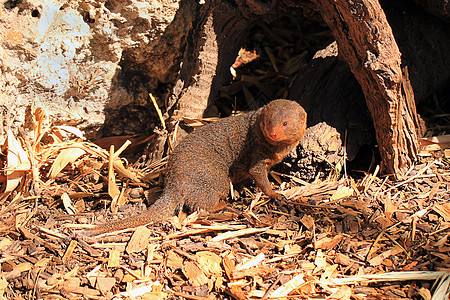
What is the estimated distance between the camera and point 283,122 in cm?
311

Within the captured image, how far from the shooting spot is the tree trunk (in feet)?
9.22

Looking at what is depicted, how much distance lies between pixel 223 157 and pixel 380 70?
1.39 m

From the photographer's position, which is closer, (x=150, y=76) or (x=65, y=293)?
(x=65, y=293)

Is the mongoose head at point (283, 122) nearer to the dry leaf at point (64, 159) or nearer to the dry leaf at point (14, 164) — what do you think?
the dry leaf at point (64, 159)

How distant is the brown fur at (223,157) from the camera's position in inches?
122

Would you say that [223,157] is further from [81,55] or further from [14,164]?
[14,164]

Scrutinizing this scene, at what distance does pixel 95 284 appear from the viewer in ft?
8.16

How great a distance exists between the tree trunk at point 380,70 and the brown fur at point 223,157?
A: 564 mm

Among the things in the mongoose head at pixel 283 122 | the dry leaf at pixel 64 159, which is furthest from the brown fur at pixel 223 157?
the dry leaf at pixel 64 159

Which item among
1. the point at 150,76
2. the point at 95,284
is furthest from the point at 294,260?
the point at 150,76

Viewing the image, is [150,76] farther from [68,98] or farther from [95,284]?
[95,284]

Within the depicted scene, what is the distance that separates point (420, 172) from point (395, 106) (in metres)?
0.67

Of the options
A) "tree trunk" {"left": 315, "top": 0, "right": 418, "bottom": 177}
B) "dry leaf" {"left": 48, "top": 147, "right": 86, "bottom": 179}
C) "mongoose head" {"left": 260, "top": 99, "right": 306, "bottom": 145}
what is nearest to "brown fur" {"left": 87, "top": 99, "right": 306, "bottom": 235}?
"mongoose head" {"left": 260, "top": 99, "right": 306, "bottom": 145}

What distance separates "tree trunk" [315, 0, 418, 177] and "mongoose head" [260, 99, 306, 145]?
548 millimetres
